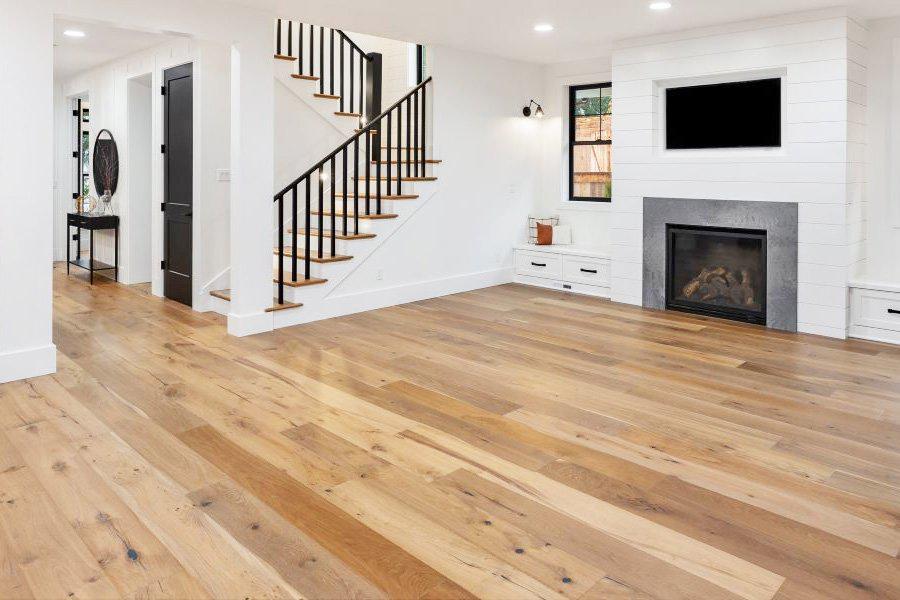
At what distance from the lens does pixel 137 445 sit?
325 centimetres

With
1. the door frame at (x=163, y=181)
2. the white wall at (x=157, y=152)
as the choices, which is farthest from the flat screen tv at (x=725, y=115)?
the door frame at (x=163, y=181)

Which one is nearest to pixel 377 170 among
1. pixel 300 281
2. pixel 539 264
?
pixel 300 281

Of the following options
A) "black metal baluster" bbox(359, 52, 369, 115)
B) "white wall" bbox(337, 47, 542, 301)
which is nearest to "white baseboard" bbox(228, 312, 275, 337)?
"white wall" bbox(337, 47, 542, 301)

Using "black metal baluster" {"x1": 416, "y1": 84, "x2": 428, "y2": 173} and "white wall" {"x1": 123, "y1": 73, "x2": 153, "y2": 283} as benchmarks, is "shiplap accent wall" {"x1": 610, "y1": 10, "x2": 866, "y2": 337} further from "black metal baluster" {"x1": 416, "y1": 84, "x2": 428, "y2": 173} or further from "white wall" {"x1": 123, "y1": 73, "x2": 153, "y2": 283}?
"white wall" {"x1": 123, "y1": 73, "x2": 153, "y2": 283}

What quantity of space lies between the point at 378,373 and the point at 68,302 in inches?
158

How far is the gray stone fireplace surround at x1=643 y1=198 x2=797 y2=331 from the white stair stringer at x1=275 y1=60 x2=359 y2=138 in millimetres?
3191

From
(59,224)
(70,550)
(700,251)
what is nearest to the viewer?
(70,550)

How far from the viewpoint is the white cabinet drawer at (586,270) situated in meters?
7.18

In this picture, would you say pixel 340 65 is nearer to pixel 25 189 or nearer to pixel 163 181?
pixel 163 181

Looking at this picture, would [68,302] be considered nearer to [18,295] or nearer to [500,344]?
[18,295]

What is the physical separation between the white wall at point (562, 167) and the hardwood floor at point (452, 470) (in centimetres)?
275

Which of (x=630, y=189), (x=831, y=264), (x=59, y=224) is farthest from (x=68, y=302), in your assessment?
(x=831, y=264)

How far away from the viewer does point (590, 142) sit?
7.82 metres

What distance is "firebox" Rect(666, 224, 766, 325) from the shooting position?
19.7 feet
